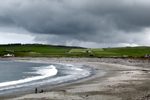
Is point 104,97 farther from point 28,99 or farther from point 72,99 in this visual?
point 28,99

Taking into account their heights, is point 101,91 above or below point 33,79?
above

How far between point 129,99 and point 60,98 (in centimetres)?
719

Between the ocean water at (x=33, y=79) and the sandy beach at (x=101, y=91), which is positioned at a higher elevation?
the sandy beach at (x=101, y=91)

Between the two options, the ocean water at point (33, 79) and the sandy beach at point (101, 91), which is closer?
the sandy beach at point (101, 91)

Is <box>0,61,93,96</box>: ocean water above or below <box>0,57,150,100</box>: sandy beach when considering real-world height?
below

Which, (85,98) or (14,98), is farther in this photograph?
(14,98)

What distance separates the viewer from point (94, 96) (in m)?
19.9

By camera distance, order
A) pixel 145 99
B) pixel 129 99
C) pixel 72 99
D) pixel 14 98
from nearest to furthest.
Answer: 1. pixel 145 99
2. pixel 129 99
3. pixel 72 99
4. pixel 14 98

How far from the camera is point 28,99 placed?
63.6ft

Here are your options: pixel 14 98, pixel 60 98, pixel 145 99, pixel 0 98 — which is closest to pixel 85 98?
pixel 60 98

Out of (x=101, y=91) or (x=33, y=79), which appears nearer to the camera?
(x=101, y=91)

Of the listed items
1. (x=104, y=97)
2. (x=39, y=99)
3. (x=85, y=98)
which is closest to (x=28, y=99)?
(x=39, y=99)

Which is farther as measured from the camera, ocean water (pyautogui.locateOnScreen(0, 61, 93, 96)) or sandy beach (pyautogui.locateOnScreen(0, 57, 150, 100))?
ocean water (pyautogui.locateOnScreen(0, 61, 93, 96))

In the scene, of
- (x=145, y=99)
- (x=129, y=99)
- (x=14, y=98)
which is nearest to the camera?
(x=145, y=99)
